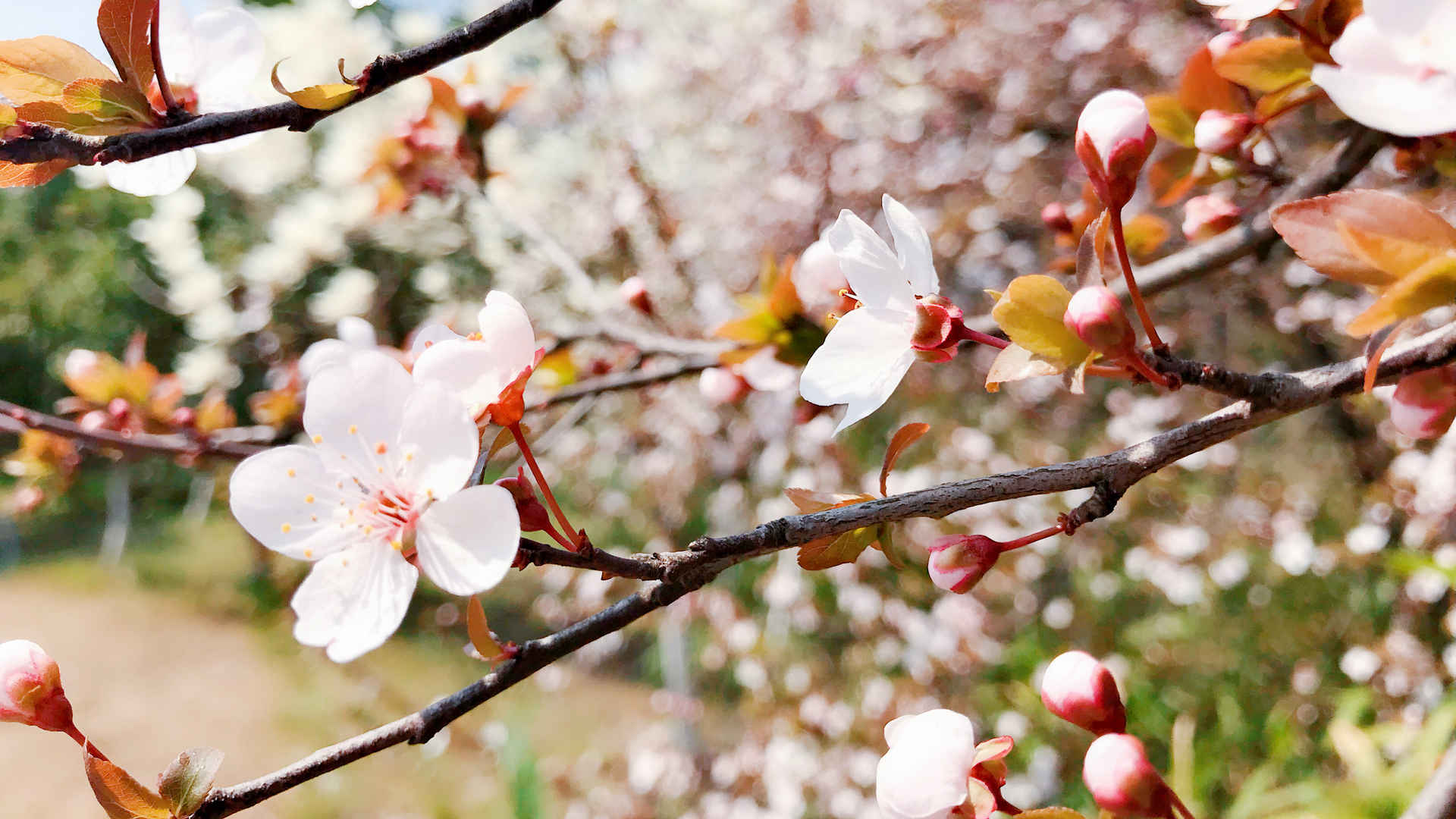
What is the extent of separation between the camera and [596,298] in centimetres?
89

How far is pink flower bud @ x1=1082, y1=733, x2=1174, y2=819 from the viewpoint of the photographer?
279mm

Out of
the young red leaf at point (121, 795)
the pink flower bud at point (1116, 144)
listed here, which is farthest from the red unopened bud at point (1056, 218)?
the young red leaf at point (121, 795)

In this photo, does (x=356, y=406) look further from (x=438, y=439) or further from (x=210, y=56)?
(x=210, y=56)

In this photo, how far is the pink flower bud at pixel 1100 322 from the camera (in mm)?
268

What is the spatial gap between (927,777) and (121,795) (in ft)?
0.99

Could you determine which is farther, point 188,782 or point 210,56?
point 210,56

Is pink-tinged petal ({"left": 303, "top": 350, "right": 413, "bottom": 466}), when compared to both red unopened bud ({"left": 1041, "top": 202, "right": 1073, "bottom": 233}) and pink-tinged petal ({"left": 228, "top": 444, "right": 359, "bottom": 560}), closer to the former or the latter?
pink-tinged petal ({"left": 228, "top": 444, "right": 359, "bottom": 560})

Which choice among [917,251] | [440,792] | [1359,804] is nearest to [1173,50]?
[1359,804]

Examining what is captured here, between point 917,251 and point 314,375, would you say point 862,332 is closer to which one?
point 917,251

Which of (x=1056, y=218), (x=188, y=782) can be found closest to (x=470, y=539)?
(x=188, y=782)

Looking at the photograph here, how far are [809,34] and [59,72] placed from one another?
189cm

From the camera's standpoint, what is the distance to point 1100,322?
267mm

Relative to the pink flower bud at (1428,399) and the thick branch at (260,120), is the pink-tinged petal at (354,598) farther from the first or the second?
the pink flower bud at (1428,399)

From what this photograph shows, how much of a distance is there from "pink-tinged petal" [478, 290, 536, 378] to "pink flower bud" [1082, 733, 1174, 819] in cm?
25
